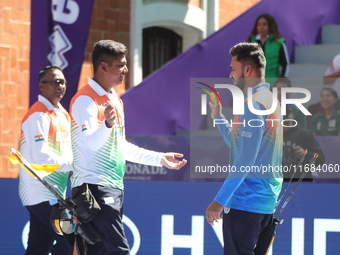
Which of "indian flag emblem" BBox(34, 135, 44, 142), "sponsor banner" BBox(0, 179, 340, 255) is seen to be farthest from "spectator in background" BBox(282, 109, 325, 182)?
"indian flag emblem" BBox(34, 135, 44, 142)

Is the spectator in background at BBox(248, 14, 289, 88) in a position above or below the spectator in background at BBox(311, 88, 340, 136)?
above

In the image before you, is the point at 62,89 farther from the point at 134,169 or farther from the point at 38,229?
the point at 134,169

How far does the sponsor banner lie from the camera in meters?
7.43

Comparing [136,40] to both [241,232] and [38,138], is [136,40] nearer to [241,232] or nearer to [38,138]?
[38,138]

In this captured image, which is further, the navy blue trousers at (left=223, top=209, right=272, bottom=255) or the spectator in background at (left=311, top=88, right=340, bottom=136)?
the spectator in background at (left=311, top=88, right=340, bottom=136)

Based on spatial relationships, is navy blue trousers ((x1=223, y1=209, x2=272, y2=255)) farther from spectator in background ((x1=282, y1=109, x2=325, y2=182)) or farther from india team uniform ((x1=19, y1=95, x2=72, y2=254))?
spectator in background ((x1=282, y1=109, x2=325, y2=182))

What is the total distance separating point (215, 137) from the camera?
32.4 ft

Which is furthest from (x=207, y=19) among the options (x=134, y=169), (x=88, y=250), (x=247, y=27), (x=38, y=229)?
(x=88, y=250)

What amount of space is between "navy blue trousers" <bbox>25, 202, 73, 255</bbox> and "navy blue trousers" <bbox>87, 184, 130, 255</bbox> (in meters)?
1.21

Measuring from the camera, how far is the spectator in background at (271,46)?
10.2 metres

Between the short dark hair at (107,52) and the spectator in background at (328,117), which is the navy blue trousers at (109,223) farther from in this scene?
the spectator in background at (328,117)

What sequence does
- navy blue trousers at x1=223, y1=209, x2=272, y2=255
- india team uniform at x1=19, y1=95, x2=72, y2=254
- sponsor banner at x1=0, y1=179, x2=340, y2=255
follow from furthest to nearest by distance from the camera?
sponsor banner at x1=0, y1=179, x2=340, y2=255, india team uniform at x1=19, y1=95, x2=72, y2=254, navy blue trousers at x1=223, y1=209, x2=272, y2=255

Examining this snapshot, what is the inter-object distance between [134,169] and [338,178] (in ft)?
10.2

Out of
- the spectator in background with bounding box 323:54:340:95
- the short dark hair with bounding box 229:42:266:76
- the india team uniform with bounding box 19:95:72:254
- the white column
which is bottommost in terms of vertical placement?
the india team uniform with bounding box 19:95:72:254
